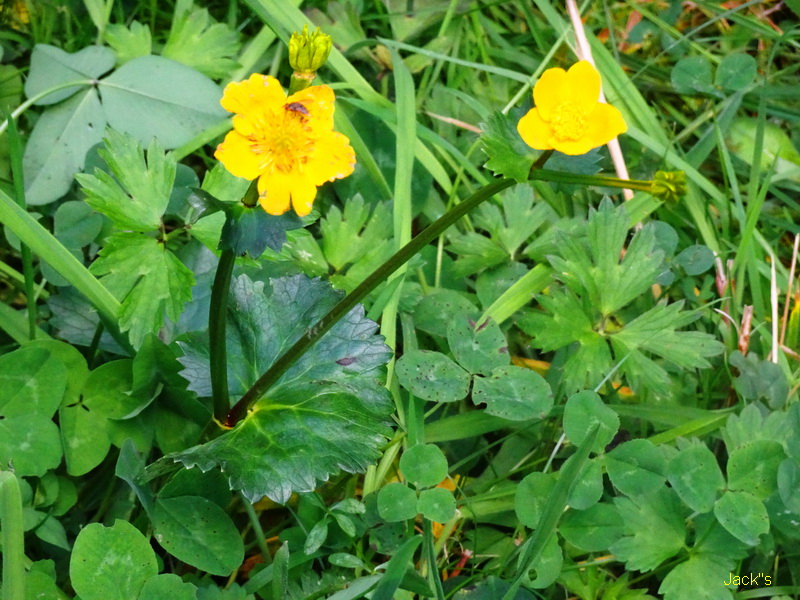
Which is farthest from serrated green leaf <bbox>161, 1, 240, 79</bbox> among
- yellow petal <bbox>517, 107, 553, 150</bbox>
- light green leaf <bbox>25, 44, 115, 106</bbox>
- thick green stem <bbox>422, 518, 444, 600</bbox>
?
thick green stem <bbox>422, 518, 444, 600</bbox>

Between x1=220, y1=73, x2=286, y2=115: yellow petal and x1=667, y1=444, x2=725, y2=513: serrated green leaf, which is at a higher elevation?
x1=220, y1=73, x2=286, y2=115: yellow petal

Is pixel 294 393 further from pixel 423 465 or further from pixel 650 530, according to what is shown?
pixel 650 530

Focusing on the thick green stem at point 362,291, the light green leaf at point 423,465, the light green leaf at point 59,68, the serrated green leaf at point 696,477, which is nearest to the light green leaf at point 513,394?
the light green leaf at point 423,465

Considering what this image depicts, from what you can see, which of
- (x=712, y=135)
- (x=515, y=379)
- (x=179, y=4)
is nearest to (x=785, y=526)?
(x=515, y=379)

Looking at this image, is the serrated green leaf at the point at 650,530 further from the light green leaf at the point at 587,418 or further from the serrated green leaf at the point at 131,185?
the serrated green leaf at the point at 131,185

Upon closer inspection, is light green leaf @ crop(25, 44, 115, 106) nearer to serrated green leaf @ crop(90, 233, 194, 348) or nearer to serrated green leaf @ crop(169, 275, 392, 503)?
serrated green leaf @ crop(90, 233, 194, 348)
